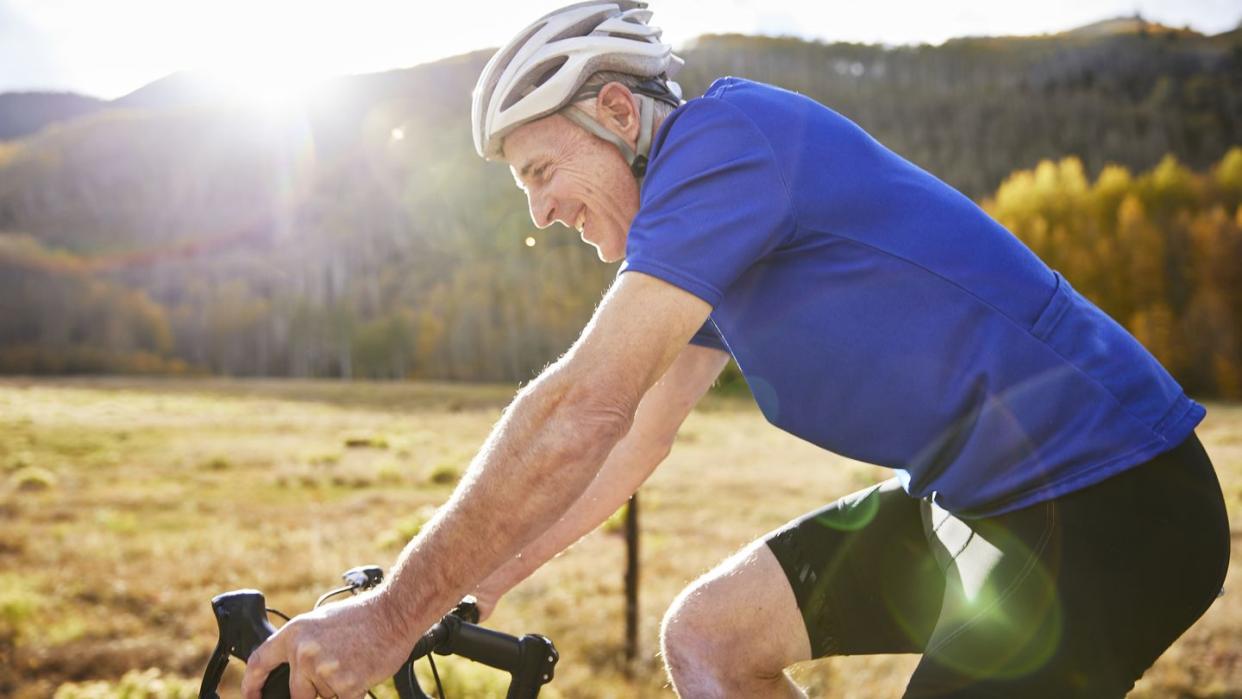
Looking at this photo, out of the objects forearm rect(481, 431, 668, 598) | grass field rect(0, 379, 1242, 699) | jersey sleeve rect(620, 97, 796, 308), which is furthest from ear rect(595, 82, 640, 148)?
grass field rect(0, 379, 1242, 699)

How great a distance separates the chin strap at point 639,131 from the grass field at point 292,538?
443 centimetres

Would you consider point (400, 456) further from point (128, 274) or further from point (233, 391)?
point (128, 274)

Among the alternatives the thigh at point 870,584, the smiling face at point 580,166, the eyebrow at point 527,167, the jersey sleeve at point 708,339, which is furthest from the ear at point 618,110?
the thigh at point 870,584

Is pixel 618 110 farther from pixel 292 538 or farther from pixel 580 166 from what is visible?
pixel 292 538

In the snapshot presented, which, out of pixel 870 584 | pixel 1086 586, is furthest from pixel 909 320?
pixel 870 584

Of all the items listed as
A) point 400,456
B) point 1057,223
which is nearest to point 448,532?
point 400,456

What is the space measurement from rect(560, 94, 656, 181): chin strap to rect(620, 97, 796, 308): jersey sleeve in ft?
1.13

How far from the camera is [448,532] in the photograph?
65.7 inches

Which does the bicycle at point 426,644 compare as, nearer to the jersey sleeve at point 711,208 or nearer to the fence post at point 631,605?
the jersey sleeve at point 711,208

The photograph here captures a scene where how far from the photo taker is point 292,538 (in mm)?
15422

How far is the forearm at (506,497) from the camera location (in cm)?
167

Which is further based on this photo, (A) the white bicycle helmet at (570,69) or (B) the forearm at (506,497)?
(A) the white bicycle helmet at (570,69)

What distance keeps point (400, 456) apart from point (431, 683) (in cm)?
2575

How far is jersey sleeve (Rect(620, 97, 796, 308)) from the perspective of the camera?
5.75 ft
